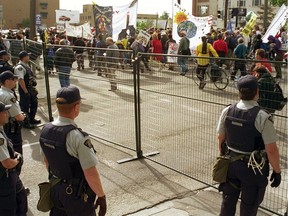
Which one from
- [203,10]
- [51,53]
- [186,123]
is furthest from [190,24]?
[203,10]

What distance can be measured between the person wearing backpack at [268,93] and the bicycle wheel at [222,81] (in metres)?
0.47

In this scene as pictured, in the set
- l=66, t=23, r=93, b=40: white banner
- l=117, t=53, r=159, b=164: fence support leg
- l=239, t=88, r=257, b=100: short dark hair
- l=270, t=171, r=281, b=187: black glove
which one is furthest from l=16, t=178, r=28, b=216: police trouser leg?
l=66, t=23, r=93, b=40: white banner

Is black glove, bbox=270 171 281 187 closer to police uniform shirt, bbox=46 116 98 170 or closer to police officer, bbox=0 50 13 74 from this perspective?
police uniform shirt, bbox=46 116 98 170

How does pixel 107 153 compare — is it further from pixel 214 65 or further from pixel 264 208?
pixel 264 208

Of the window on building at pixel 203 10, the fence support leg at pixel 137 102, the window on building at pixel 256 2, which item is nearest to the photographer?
the fence support leg at pixel 137 102

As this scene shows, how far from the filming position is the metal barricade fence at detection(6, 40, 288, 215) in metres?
5.74

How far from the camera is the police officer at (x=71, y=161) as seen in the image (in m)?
3.20

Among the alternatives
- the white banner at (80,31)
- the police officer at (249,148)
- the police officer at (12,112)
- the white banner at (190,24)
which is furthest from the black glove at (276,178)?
the white banner at (80,31)

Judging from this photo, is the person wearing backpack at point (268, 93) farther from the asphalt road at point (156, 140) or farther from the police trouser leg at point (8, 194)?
the police trouser leg at point (8, 194)

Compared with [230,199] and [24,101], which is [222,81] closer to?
[230,199]

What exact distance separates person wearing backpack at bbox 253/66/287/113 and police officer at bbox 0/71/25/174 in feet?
11.4

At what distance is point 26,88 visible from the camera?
8586 mm

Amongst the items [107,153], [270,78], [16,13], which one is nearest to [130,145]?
[107,153]

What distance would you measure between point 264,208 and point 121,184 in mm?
2079
